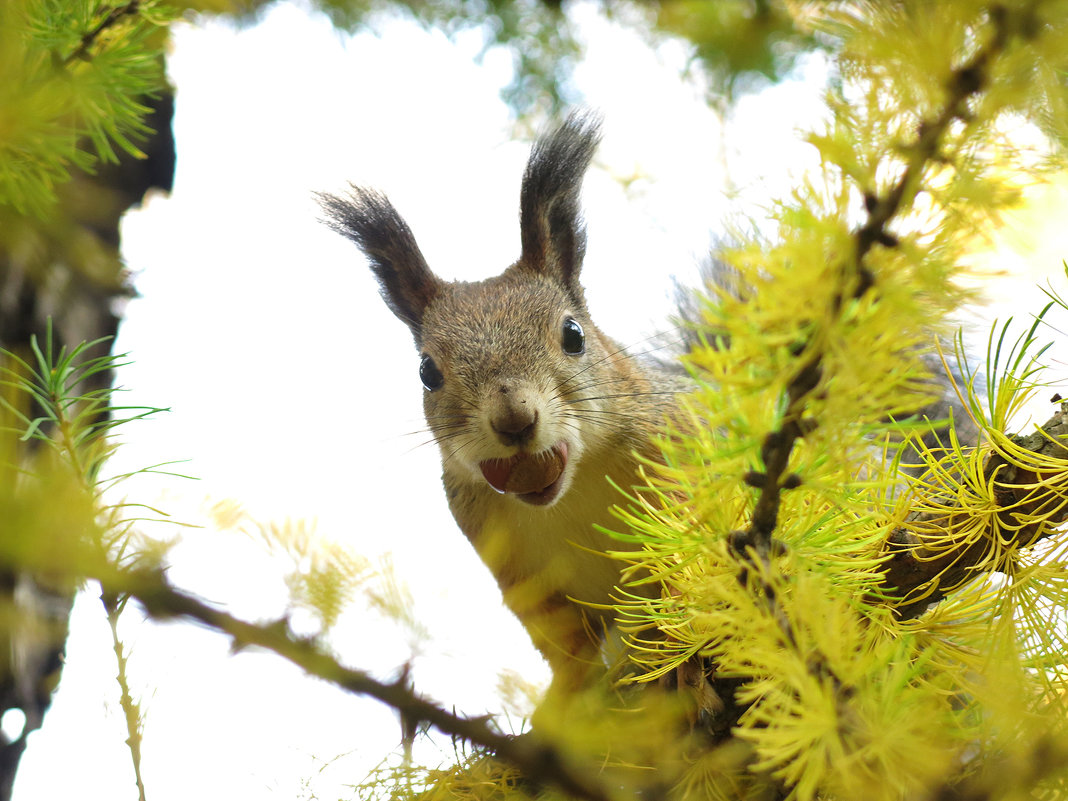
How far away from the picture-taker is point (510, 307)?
182 cm

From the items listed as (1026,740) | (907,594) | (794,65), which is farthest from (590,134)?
(1026,740)

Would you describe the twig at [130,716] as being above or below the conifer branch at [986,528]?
above

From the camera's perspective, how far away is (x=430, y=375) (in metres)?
1.79

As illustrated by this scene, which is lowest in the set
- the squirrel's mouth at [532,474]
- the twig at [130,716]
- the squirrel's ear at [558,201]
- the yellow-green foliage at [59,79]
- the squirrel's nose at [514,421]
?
the twig at [130,716]

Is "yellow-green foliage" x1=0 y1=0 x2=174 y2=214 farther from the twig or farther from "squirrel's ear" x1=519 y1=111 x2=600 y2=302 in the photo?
"squirrel's ear" x1=519 y1=111 x2=600 y2=302

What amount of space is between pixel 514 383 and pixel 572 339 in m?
0.33

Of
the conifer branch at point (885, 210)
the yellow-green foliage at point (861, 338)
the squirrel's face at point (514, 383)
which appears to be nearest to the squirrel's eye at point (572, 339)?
the squirrel's face at point (514, 383)

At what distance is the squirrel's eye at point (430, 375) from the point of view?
1771 millimetres

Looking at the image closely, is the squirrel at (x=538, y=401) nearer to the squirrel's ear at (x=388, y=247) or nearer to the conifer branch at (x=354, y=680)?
the squirrel's ear at (x=388, y=247)

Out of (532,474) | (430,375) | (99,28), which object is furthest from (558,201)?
(99,28)

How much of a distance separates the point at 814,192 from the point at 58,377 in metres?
0.67

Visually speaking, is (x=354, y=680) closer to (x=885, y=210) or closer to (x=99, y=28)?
(x=885, y=210)

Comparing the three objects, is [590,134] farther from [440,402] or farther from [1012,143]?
[1012,143]

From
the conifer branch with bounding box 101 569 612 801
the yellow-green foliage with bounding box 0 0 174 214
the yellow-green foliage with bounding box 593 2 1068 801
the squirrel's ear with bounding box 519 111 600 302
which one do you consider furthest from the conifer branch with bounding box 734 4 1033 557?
the squirrel's ear with bounding box 519 111 600 302
